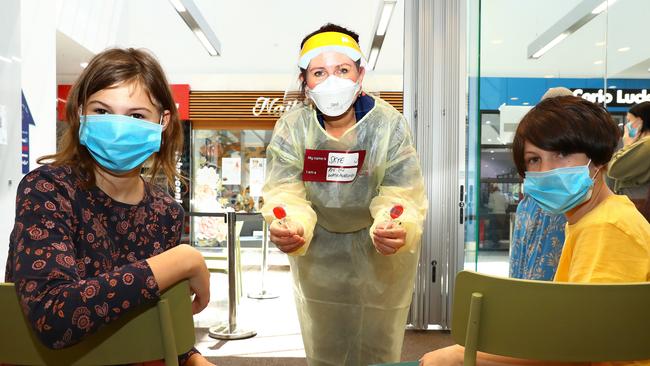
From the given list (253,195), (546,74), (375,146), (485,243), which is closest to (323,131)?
(375,146)

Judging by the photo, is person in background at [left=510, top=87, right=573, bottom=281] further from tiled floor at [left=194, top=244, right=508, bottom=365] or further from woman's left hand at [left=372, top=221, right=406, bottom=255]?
tiled floor at [left=194, top=244, right=508, bottom=365]

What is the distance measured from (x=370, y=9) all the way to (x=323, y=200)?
5114 mm

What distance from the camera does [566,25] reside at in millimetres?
3145

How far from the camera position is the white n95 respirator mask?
180cm

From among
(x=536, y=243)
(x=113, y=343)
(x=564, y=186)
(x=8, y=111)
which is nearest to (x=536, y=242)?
(x=536, y=243)

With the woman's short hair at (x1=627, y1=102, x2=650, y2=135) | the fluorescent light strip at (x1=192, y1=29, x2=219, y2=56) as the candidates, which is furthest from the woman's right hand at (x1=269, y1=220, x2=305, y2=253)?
the fluorescent light strip at (x1=192, y1=29, x2=219, y2=56)

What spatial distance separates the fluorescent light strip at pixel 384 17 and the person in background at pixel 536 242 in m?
3.62

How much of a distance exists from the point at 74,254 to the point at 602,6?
3.09 m

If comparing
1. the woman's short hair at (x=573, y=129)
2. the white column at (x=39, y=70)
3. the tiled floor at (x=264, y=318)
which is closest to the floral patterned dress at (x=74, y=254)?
the woman's short hair at (x=573, y=129)

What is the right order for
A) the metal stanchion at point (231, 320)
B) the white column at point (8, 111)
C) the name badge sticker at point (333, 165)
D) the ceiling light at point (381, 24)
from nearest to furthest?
the name badge sticker at point (333, 165) < the white column at point (8, 111) < the metal stanchion at point (231, 320) < the ceiling light at point (381, 24)

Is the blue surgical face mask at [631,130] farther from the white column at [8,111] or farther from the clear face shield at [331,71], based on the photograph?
the white column at [8,111]

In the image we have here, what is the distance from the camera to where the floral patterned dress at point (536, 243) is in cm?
160

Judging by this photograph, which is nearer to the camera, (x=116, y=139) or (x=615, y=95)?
(x=116, y=139)

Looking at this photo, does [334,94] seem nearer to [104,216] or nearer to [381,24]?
[104,216]
